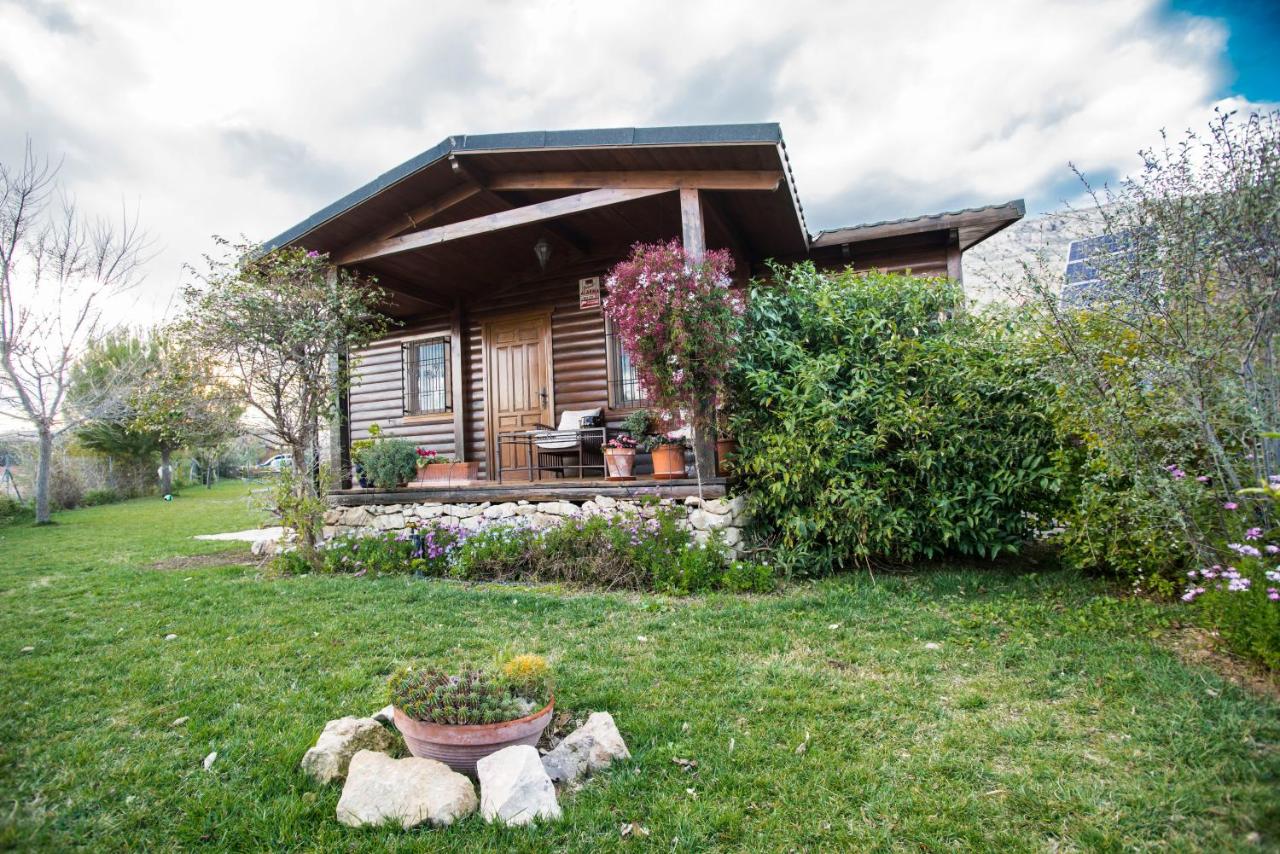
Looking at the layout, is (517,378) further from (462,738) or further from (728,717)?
(462,738)

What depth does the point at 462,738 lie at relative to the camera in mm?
1964

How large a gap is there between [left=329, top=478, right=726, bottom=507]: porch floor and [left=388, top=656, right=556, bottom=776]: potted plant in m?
2.91

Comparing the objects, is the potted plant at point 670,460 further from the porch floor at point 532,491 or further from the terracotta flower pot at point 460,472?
the terracotta flower pot at point 460,472

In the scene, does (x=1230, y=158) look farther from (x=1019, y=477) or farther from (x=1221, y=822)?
(x=1221, y=822)

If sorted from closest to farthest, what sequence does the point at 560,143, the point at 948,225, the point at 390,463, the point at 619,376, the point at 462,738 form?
the point at 462,738 → the point at 560,143 → the point at 948,225 → the point at 390,463 → the point at 619,376

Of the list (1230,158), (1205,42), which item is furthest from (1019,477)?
(1205,42)

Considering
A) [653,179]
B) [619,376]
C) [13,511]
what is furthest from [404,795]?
[13,511]

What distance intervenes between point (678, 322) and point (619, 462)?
5.27ft

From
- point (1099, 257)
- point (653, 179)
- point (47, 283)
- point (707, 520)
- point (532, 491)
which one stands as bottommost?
point (707, 520)

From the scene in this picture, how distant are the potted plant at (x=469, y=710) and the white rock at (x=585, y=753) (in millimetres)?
109

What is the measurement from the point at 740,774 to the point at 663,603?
2205 mm

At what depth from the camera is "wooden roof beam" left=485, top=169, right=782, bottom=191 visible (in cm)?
525

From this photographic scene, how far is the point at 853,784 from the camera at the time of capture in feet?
6.29

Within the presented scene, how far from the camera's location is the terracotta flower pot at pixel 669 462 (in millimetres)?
5379
